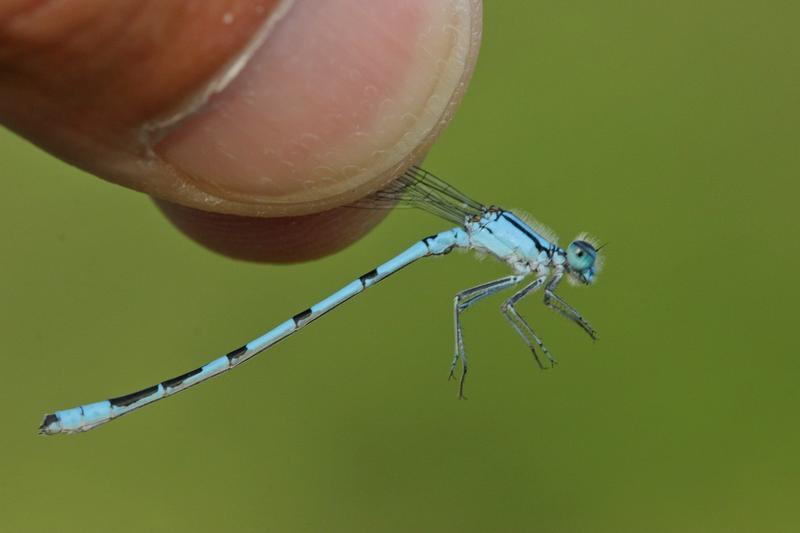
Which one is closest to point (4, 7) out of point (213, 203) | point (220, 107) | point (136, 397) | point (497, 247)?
point (220, 107)

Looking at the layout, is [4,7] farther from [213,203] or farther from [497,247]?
[497,247]

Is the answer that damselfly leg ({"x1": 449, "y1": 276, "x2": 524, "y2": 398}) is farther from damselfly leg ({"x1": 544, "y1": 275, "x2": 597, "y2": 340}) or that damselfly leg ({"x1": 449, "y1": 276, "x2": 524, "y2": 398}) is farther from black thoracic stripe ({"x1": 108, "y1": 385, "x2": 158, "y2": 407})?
black thoracic stripe ({"x1": 108, "y1": 385, "x2": 158, "y2": 407})

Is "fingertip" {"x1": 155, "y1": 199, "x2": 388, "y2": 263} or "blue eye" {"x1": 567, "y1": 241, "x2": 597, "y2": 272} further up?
"fingertip" {"x1": 155, "y1": 199, "x2": 388, "y2": 263}

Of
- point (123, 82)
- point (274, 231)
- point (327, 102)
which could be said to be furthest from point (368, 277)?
point (123, 82)

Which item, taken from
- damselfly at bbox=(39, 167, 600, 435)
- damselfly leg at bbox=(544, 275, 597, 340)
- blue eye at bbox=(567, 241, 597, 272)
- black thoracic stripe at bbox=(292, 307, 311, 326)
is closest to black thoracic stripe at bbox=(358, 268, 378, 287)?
damselfly at bbox=(39, 167, 600, 435)

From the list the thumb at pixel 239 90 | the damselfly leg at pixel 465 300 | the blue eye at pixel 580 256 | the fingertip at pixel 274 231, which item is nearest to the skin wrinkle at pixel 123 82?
the thumb at pixel 239 90

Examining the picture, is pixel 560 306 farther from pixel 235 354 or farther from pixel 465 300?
pixel 235 354

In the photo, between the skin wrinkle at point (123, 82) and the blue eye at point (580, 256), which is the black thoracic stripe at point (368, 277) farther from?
the skin wrinkle at point (123, 82)
